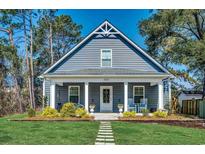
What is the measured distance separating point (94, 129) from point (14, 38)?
62.6ft

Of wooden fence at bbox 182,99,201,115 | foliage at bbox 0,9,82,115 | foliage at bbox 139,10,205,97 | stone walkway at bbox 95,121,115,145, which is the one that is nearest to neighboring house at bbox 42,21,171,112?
wooden fence at bbox 182,99,201,115

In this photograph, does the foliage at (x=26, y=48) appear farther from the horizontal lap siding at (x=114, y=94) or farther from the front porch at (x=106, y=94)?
the horizontal lap siding at (x=114, y=94)

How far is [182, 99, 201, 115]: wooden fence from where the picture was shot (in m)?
21.9

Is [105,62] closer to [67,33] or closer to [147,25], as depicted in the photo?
[147,25]

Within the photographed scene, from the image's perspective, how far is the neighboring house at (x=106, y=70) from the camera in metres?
21.0

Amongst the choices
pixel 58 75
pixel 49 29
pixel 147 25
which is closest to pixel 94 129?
pixel 58 75

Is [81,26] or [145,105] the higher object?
[81,26]

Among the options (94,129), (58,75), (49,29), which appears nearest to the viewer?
(94,129)

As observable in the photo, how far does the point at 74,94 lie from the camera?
22969mm

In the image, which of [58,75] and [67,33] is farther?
[67,33]

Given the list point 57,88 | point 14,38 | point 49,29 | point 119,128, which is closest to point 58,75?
point 57,88
